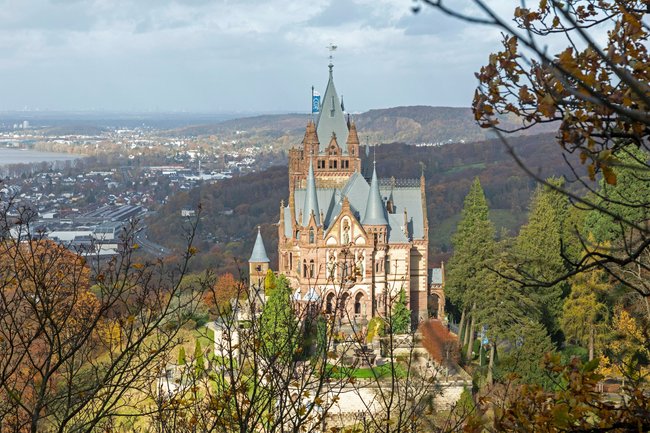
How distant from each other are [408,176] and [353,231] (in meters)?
71.4

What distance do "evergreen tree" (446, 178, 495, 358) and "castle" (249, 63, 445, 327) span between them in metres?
1.40

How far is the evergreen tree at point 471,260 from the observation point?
3394 cm

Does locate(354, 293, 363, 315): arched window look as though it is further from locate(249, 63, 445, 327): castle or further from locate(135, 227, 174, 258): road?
locate(135, 227, 174, 258): road

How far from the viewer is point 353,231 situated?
3588 centimetres

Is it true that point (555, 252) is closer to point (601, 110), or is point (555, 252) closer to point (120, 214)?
point (601, 110)

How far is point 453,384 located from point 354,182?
1211 cm

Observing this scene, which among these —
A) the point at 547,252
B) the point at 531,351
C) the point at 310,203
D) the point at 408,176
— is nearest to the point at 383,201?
the point at 310,203

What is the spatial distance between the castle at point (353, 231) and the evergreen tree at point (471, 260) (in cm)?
140

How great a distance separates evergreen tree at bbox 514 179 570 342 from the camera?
104ft

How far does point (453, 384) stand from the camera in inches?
1118

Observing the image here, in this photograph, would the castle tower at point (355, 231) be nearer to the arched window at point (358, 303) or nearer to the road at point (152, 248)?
the arched window at point (358, 303)

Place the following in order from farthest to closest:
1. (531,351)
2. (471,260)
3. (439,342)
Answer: (471,260) → (439,342) → (531,351)

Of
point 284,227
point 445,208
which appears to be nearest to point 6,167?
point 445,208

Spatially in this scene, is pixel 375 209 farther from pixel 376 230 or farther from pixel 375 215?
pixel 376 230
